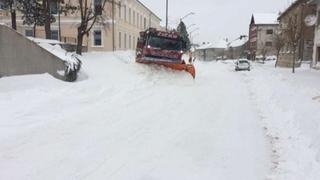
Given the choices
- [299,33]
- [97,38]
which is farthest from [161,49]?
[97,38]

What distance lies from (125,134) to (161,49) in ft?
57.5

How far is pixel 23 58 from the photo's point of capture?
2059cm

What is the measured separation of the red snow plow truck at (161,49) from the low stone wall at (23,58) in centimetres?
729

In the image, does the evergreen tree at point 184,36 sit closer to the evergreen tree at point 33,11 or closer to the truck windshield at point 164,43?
the truck windshield at point 164,43

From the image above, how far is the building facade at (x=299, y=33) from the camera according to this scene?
154 feet

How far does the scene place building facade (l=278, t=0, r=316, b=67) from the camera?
→ 4706 cm

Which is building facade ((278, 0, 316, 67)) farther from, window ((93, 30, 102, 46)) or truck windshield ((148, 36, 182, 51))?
window ((93, 30, 102, 46))

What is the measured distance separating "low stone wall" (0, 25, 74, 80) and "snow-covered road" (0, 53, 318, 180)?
4.64 ft

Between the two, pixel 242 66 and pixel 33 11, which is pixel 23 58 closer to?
pixel 33 11

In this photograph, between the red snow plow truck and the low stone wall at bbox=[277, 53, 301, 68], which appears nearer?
the red snow plow truck

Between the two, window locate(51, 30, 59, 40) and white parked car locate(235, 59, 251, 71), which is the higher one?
window locate(51, 30, 59, 40)

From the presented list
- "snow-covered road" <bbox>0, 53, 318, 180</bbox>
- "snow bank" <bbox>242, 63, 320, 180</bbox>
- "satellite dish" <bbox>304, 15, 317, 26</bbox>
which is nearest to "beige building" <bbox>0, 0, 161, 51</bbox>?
"satellite dish" <bbox>304, 15, 317, 26</bbox>

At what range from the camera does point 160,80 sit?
24266mm

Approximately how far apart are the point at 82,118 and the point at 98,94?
5463 mm
